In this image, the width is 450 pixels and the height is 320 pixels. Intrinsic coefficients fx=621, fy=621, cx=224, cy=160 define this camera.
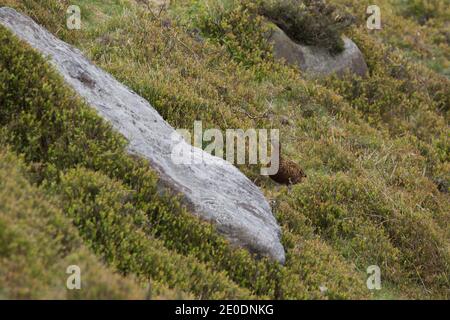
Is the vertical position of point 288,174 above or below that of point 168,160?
below

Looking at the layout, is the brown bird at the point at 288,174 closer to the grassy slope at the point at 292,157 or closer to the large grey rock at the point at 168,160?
the grassy slope at the point at 292,157

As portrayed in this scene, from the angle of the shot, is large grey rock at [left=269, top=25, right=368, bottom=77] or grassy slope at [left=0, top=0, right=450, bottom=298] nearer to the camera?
grassy slope at [left=0, top=0, right=450, bottom=298]

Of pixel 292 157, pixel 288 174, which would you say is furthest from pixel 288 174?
pixel 292 157

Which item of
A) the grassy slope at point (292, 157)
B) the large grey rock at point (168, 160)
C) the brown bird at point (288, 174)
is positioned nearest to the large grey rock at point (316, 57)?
the grassy slope at point (292, 157)

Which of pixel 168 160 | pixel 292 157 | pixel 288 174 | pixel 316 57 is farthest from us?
pixel 316 57

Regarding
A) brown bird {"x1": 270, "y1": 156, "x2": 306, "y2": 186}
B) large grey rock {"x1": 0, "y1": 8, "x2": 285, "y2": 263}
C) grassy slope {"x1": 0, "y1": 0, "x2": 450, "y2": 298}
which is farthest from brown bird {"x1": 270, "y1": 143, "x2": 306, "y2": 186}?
large grey rock {"x1": 0, "y1": 8, "x2": 285, "y2": 263}

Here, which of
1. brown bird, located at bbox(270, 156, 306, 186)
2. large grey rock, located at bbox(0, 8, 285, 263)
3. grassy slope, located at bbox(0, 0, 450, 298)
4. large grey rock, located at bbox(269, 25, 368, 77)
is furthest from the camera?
large grey rock, located at bbox(269, 25, 368, 77)

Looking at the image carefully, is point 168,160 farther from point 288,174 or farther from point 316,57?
point 316,57

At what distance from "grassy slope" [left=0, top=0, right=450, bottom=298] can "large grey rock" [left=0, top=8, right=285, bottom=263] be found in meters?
0.30

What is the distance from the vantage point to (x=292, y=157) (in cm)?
1069

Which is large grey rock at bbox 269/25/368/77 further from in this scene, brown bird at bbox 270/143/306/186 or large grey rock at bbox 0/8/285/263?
large grey rock at bbox 0/8/285/263

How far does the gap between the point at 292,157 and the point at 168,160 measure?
3.48m

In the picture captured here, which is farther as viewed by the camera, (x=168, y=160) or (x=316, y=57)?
(x=316, y=57)

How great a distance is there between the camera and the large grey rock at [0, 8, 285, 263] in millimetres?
7391
